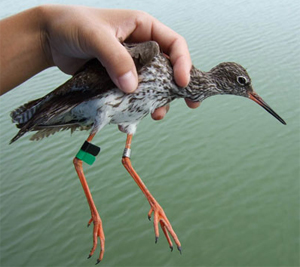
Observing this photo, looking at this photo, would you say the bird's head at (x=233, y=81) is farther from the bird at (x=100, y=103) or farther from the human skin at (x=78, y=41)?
the bird at (x=100, y=103)

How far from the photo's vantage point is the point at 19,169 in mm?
8922

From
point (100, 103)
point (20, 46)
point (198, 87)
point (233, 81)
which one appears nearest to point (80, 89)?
point (100, 103)

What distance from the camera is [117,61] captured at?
10.2 feet

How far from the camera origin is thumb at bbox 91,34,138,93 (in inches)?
122

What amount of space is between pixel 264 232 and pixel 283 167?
1.62 meters

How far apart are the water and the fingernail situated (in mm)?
4138

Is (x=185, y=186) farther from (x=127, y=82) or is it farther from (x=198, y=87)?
(x=127, y=82)

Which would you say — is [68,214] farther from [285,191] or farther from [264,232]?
[285,191]

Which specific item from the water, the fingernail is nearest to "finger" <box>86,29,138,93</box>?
the fingernail

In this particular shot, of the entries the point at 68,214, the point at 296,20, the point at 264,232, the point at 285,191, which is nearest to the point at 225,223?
the point at 264,232

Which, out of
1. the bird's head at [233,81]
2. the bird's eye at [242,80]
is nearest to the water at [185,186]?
the bird's head at [233,81]

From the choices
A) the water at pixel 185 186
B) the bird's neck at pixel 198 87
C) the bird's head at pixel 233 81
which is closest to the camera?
the bird's neck at pixel 198 87

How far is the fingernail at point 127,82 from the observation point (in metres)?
3.13

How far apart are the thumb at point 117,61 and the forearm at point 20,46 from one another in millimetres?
734
